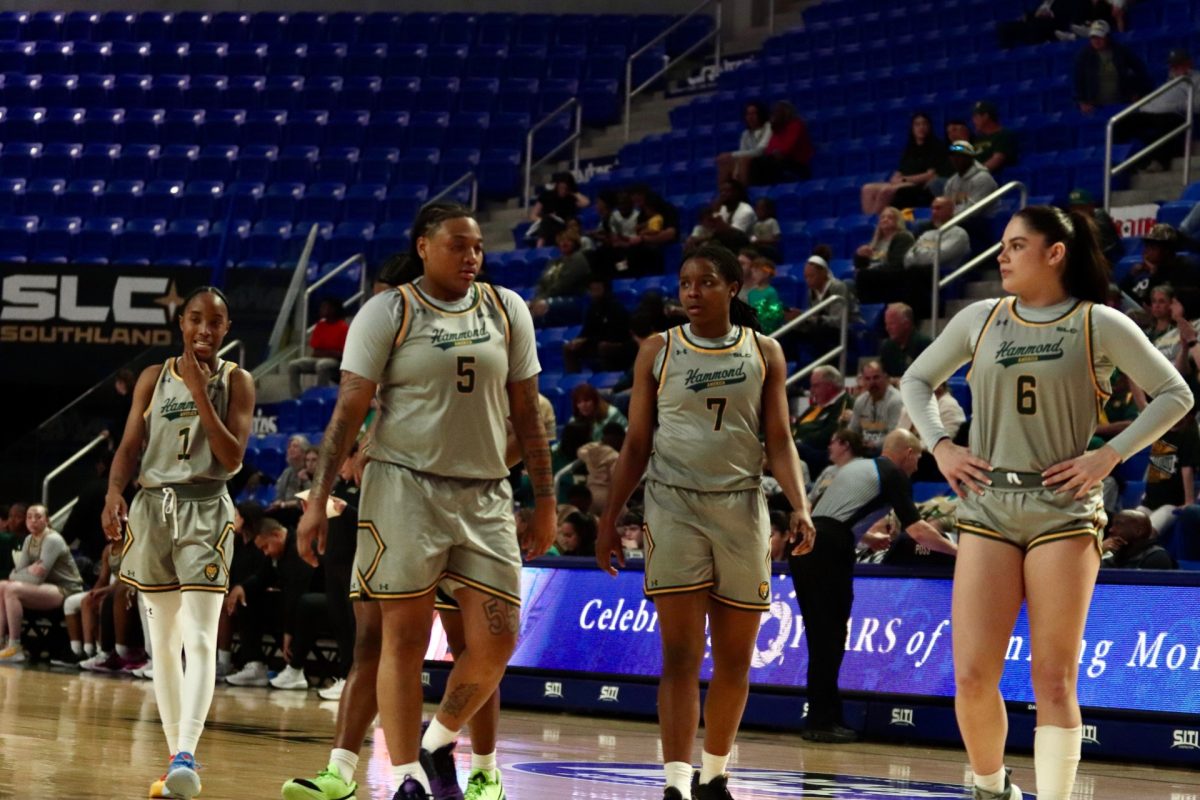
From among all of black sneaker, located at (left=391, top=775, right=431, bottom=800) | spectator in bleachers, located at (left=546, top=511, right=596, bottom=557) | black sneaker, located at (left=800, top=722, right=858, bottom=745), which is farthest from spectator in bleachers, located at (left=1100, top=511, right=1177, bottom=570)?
black sneaker, located at (left=391, top=775, right=431, bottom=800)

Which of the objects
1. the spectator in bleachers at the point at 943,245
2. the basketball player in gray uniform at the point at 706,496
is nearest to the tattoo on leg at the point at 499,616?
the basketball player in gray uniform at the point at 706,496

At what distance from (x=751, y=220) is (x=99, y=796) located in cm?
1165

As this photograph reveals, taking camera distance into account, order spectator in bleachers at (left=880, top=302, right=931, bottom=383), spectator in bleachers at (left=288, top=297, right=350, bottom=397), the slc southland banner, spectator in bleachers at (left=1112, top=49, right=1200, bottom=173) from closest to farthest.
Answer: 1. the slc southland banner
2. spectator in bleachers at (left=880, top=302, right=931, bottom=383)
3. spectator in bleachers at (left=1112, top=49, right=1200, bottom=173)
4. spectator in bleachers at (left=288, top=297, right=350, bottom=397)

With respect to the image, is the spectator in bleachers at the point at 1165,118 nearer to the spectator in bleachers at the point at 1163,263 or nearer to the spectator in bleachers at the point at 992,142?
the spectator in bleachers at the point at 992,142

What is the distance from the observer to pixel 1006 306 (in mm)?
5773

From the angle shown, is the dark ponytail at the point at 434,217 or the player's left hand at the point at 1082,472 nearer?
the player's left hand at the point at 1082,472

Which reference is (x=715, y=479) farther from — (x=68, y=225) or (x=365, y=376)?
(x=68, y=225)

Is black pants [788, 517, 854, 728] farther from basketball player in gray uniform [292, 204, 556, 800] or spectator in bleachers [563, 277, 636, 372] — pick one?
spectator in bleachers [563, 277, 636, 372]

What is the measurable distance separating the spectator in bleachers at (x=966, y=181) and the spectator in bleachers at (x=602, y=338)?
3016mm

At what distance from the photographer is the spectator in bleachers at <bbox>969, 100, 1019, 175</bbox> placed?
16.2m

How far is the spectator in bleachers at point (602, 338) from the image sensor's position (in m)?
16.2

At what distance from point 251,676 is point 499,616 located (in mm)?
8560

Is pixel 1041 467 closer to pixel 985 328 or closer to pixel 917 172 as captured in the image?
pixel 985 328

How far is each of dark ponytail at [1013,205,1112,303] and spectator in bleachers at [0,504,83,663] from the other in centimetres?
1215
